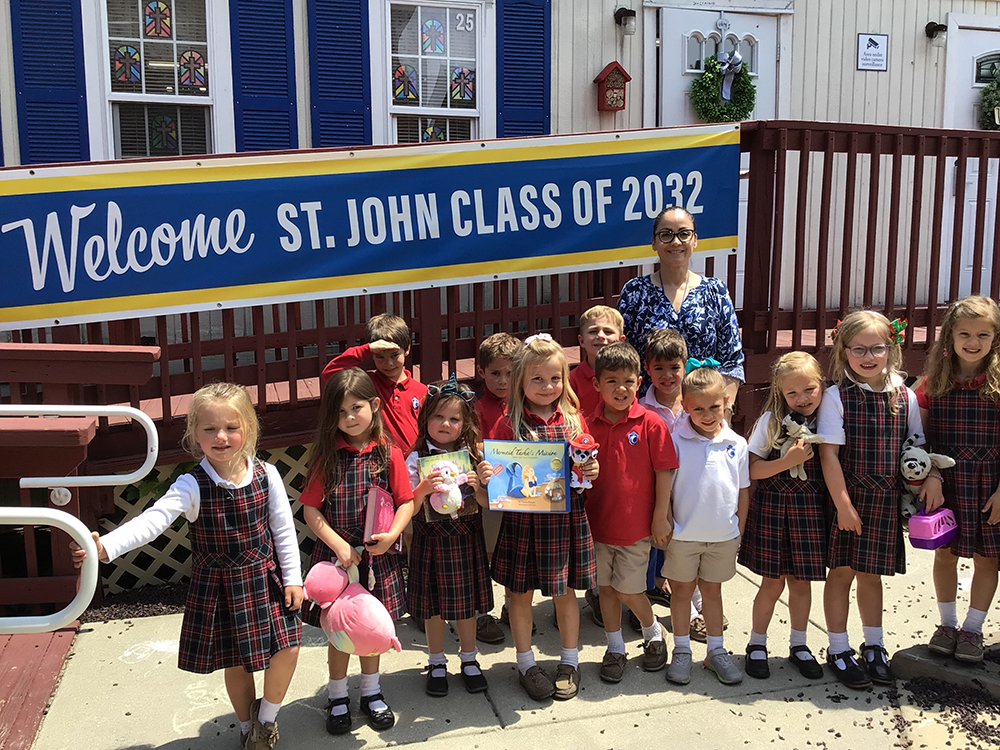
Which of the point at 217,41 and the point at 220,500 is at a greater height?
the point at 217,41

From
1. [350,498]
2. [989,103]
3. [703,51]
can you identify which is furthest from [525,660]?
[989,103]

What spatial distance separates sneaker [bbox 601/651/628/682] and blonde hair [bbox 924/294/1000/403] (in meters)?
1.57

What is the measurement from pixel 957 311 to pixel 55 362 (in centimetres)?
358

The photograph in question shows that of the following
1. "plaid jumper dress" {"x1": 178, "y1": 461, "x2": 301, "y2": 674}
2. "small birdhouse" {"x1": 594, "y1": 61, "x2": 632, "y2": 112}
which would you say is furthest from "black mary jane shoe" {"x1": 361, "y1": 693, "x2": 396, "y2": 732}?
"small birdhouse" {"x1": 594, "y1": 61, "x2": 632, "y2": 112}

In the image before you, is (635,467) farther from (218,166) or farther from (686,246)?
(218,166)

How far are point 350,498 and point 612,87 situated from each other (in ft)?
15.7

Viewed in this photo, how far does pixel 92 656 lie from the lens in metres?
3.50

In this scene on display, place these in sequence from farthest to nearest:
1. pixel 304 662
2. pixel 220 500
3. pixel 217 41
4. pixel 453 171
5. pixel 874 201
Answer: pixel 217 41 < pixel 874 201 < pixel 453 171 < pixel 304 662 < pixel 220 500

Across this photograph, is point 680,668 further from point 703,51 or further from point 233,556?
point 703,51

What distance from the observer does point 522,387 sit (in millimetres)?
3148

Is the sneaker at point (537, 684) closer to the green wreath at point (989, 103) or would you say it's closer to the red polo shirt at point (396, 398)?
the red polo shirt at point (396, 398)

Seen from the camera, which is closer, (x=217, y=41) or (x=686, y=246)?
(x=686, y=246)

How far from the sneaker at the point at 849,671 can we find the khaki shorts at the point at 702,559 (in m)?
0.52

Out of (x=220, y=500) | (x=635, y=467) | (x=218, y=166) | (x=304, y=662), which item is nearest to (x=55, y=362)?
(x=218, y=166)
